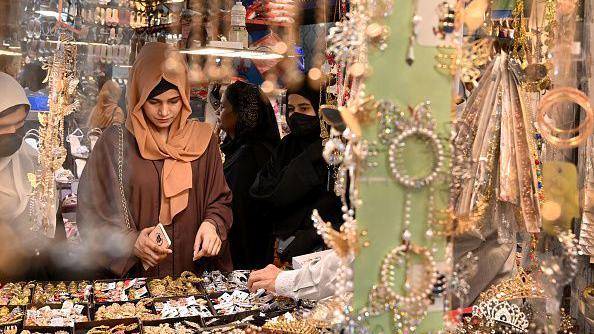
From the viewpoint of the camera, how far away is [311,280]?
80.1 inches

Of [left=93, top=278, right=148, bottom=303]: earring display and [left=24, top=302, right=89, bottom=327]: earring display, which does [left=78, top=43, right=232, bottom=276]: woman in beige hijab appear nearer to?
[left=93, top=278, right=148, bottom=303]: earring display

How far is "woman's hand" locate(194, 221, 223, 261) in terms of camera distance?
3.02m

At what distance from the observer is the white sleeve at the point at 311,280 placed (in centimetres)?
194

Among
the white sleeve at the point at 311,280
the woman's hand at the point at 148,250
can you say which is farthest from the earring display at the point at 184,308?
the woman's hand at the point at 148,250

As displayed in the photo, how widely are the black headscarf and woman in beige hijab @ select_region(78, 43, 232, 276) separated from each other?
95 cm

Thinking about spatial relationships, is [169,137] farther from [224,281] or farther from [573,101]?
[573,101]

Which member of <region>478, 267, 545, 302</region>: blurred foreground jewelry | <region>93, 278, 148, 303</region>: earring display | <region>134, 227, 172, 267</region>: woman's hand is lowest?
<region>93, 278, 148, 303</region>: earring display

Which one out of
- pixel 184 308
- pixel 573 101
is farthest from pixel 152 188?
pixel 573 101

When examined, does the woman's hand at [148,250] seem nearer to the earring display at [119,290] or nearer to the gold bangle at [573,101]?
the earring display at [119,290]

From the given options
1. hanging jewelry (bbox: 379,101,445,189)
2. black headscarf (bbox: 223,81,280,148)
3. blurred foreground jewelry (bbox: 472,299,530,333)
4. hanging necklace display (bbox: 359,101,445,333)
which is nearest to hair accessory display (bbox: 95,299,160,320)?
blurred foreground jewelry (bbox: 472,299,530,333)

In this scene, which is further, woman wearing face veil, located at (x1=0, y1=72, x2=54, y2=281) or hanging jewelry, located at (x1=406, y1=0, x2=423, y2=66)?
woman wearing face veil, located at (x1=0, y1=72, x2=54, y2=281)

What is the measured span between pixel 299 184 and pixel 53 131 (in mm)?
1212

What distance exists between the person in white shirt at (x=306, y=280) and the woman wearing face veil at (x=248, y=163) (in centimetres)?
187

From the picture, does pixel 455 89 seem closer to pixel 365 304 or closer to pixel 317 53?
pixel 365 304
